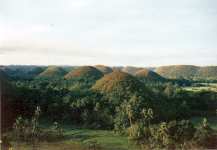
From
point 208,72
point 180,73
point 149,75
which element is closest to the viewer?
point 208,72

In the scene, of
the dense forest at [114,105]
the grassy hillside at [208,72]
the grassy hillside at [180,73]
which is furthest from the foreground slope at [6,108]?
the grassy hillside at [208,72]

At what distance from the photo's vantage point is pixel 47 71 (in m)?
10.3

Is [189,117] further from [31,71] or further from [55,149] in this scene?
[31,71]

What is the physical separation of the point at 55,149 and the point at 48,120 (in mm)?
816

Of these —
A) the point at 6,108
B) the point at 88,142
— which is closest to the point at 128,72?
the point at 88,142

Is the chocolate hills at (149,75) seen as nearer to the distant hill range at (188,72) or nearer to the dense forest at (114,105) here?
the dense forest at (114,105)

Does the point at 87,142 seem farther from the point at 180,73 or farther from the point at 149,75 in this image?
the point at 180,73

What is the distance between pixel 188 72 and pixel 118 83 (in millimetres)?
2359

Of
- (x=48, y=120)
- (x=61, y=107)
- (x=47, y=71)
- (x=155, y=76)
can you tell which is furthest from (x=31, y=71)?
(x=155, y=76)

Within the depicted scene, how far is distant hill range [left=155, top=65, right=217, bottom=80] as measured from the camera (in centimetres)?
978

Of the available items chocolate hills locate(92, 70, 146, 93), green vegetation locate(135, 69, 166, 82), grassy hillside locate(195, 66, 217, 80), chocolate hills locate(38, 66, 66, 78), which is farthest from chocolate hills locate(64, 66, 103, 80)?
grassy hillside locate(195, 66, 217, 80)

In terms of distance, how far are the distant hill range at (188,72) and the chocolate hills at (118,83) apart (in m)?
0.74

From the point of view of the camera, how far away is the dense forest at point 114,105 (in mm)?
7547

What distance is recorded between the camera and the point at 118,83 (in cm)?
1084
